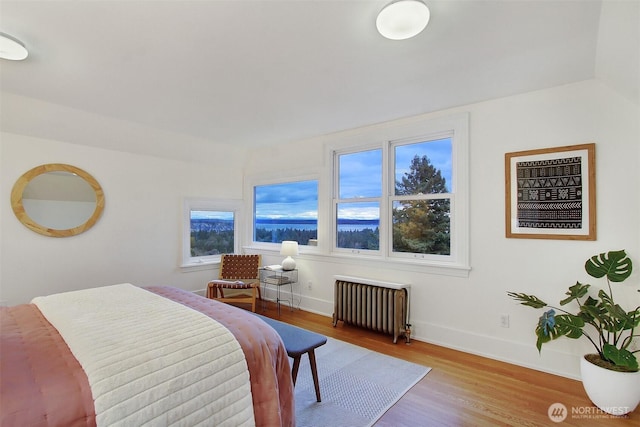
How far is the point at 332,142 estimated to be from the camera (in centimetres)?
408

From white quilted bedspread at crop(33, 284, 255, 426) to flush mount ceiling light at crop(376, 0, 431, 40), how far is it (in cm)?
190

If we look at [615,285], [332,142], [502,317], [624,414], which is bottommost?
[624,414]

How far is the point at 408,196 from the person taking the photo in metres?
3.50

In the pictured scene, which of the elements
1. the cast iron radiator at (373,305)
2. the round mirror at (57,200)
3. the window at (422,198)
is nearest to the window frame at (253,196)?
the cast iron radiator at (373,305)

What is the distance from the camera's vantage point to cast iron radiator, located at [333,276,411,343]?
3.22 m

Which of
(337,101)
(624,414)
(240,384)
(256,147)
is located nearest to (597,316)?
(624,414)

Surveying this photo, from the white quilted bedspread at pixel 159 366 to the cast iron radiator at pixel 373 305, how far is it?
2.06 m

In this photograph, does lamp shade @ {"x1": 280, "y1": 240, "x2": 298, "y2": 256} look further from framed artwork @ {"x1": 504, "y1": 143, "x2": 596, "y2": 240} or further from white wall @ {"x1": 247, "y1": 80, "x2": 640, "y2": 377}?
framed artwork @ {"x1": 504, "y1": 143, "x2": 596, "y2": 240}

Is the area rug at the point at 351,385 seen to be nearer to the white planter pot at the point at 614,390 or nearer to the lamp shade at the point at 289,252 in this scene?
the white planter pot at the point at 614,390

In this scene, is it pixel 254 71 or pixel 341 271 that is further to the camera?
pixel 341 271

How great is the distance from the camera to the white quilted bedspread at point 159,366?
118 centimetres

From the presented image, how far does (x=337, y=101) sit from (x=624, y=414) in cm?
318

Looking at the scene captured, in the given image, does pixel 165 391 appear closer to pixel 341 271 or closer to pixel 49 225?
pixel 341 271

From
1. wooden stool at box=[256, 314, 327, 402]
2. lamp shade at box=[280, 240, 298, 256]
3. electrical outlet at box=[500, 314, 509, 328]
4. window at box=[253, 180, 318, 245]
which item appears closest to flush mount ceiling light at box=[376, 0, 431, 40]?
wooden stool at box=[256, 314, 327, 402]
